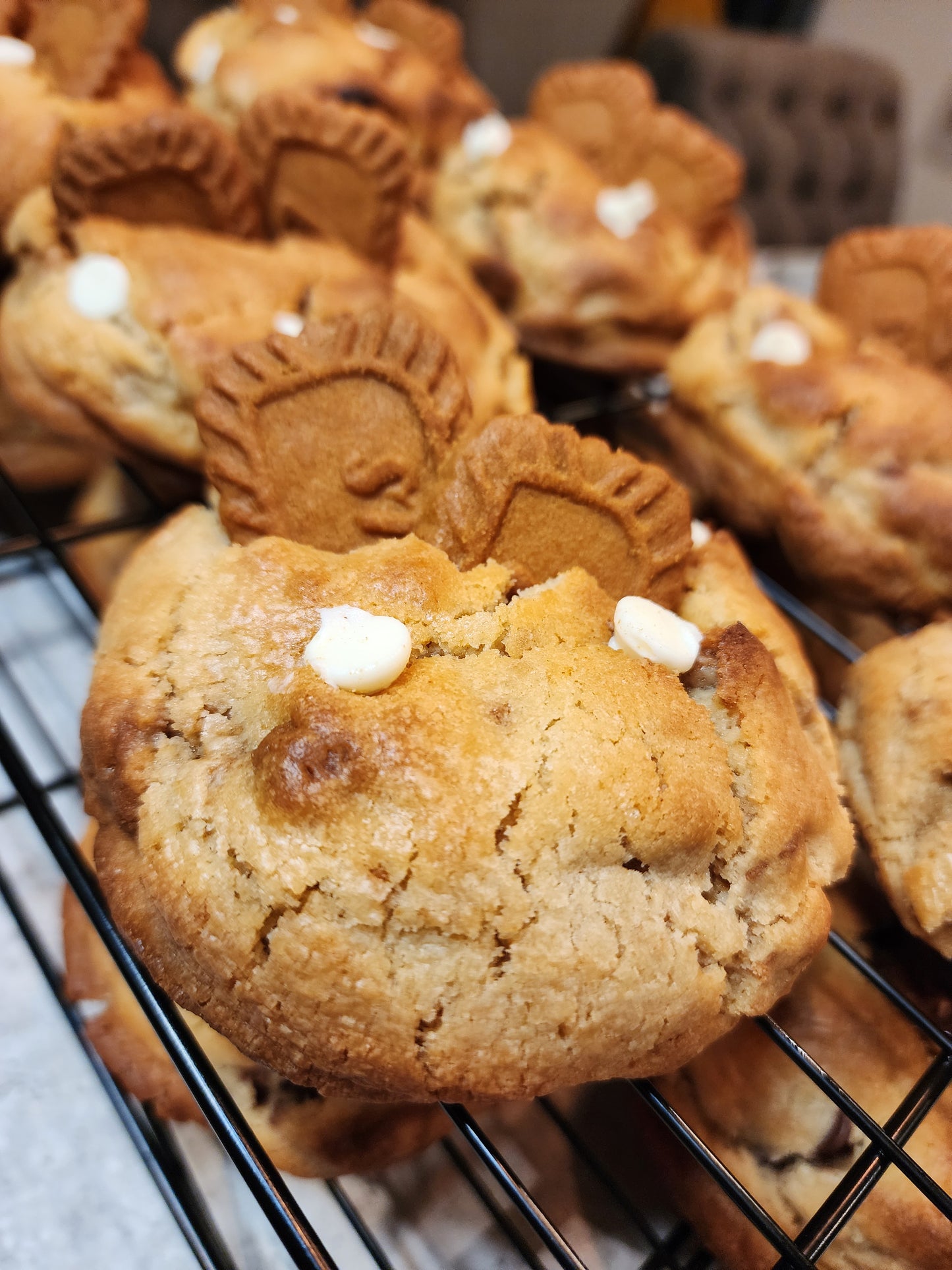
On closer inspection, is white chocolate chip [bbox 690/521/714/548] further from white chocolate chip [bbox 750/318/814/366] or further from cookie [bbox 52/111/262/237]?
cookie [bbox 52/111/262/237]

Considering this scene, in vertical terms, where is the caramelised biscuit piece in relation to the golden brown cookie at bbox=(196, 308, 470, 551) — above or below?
below

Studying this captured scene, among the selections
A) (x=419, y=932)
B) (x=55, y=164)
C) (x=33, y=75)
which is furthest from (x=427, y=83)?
(x=419, y=932)

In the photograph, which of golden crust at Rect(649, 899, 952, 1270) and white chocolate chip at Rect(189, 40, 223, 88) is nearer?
golden crust at Rect(649, 899, 952, 1270)

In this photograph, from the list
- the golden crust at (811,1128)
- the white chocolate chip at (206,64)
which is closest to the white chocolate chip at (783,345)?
the golden crust at (811,1128)

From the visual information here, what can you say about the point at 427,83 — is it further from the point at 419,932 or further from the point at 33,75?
the point at 419,932

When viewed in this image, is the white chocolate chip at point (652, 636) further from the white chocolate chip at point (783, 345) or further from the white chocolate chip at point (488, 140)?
the white chocolate chip at point (488, 140)

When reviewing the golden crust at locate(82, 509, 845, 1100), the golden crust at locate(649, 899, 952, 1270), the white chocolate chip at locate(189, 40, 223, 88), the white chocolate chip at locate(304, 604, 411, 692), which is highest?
the white chocolate chip at locate(189, 40, 223, 88)

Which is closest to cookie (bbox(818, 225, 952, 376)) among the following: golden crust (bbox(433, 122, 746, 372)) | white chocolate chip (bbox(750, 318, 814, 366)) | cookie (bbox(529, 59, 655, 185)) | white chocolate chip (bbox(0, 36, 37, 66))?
white chocolate chip (bbox(750, 318, 814, 366))
